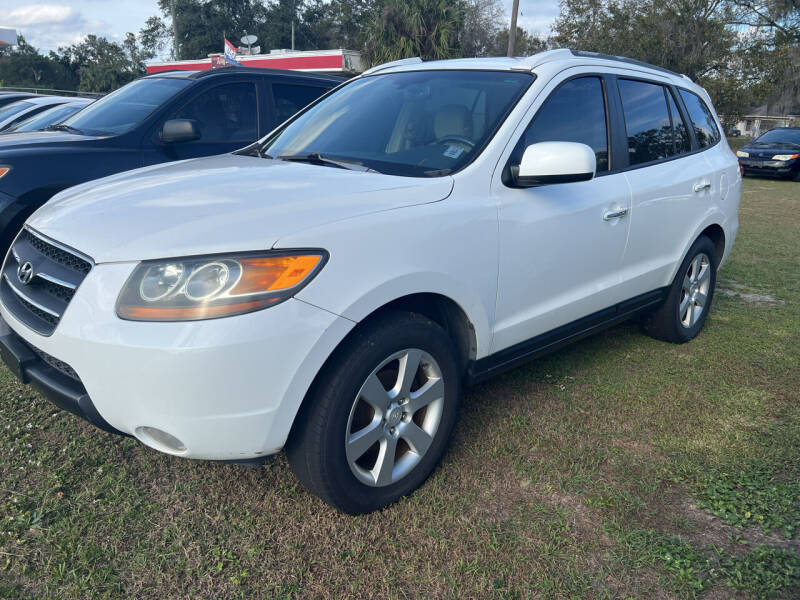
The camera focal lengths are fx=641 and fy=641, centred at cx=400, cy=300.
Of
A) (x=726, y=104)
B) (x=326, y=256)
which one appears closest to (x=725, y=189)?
(x=326, y=256)

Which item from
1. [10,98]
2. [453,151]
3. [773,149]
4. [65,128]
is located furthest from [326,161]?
[773,149]

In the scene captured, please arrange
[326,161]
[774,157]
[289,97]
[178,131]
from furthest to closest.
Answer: [774,157] < [289,97] < [178,131] < [326,161]

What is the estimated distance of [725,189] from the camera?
173 inches

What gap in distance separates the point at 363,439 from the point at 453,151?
4.17 feet

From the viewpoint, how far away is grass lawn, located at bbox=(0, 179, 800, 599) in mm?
2146

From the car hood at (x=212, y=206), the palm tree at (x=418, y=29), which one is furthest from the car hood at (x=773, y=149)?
the car hood at (x=212, y=206)

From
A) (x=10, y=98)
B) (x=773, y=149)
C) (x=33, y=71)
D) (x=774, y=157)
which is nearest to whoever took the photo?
(x=10, y=98)

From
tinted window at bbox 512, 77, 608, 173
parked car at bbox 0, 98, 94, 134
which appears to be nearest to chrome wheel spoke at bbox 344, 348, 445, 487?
tinted window at bbox 512, 77, 608, 173

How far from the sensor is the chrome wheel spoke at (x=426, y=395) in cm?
248

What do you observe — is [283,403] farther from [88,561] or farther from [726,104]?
[726,104]

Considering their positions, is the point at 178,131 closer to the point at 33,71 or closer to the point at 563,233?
the point at 563,233

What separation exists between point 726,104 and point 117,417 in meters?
33.2

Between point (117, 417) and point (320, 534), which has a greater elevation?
point (117, 417)

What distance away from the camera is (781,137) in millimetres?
17562
